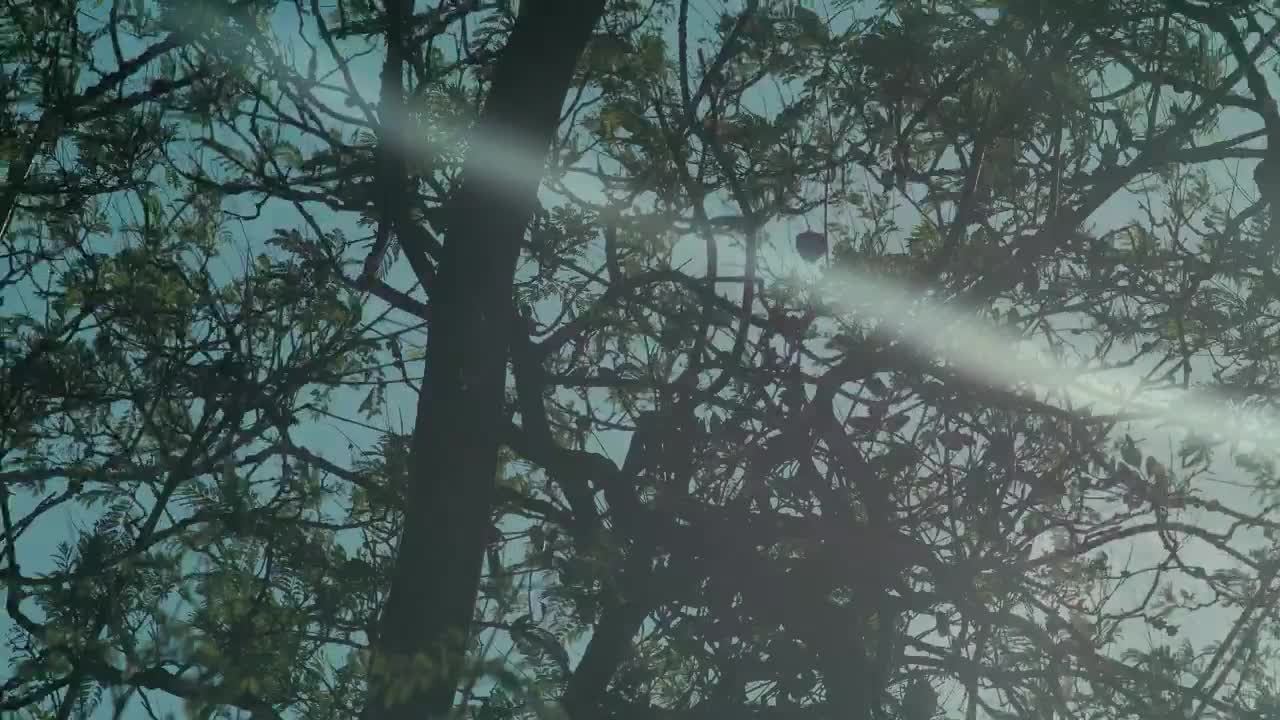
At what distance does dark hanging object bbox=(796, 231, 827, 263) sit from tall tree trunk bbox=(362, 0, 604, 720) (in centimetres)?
97

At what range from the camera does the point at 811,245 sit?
4.10 m

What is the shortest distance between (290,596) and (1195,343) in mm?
3268

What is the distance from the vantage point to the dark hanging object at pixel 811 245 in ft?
13.4

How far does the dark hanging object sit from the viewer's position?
161 inches

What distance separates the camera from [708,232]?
13.8 ft

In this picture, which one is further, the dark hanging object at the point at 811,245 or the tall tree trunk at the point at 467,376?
the dark hanging object at the point at 811,245

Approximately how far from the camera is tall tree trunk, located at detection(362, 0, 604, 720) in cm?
308

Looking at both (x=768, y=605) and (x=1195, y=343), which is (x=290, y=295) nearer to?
(x=768, y=605)

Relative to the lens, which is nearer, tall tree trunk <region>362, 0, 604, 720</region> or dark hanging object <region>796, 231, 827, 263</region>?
tall tree trunk <region>362, 0, 604, 720</region>

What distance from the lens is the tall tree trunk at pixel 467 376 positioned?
121 inches

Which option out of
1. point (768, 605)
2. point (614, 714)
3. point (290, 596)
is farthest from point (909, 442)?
point (290, 596)

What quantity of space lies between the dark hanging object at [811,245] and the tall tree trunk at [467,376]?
97 cm

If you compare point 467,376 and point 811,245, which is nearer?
point 467,376

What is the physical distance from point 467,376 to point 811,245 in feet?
4.43
